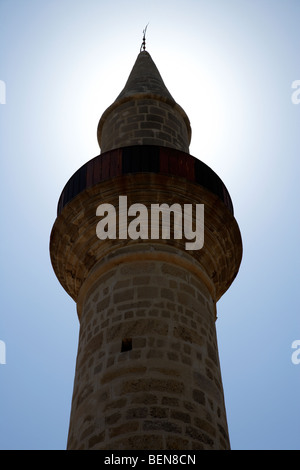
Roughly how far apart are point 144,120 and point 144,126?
0.14 metres

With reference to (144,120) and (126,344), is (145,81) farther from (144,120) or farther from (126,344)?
(126,344)

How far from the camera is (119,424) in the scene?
5332 millimetres

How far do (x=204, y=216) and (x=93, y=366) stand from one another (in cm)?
223

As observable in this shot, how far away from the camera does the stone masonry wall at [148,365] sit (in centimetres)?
534

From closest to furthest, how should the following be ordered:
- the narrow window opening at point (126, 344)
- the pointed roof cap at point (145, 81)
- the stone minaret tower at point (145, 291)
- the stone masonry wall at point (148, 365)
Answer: the stone masonry wall at point (148, 365) < the stone minaret tower at point (145, 291) < the narrow window opening at point (126, 344) < the pointed roof cap at point (145, 81)

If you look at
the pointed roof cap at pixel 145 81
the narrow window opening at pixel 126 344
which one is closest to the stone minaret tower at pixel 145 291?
the narrow window opening at pixel 126 344

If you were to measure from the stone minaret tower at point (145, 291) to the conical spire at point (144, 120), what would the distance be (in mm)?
21

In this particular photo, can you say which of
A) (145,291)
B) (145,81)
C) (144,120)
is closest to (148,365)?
(145,291)

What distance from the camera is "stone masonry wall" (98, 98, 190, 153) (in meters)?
8.24

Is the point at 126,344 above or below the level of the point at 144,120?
below

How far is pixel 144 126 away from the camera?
8383mm

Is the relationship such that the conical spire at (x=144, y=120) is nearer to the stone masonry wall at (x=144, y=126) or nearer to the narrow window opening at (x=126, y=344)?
the stone masonry wall at (x=144, y=126)
